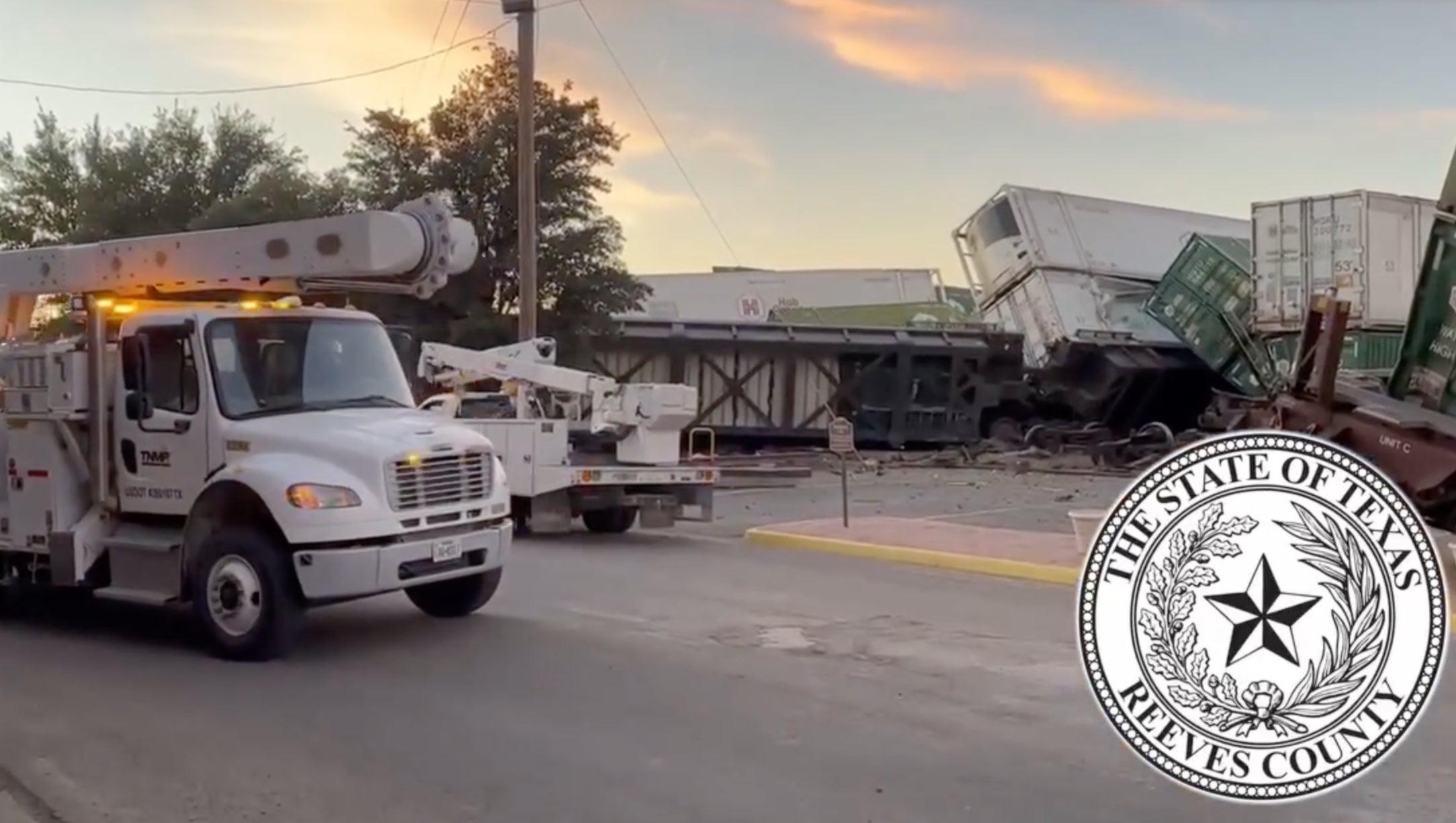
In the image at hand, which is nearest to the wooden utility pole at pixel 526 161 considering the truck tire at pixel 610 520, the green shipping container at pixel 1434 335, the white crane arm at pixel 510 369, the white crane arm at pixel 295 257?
the white crane arm at pixel 510 369

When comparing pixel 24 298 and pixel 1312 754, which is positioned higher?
pixel 24 298

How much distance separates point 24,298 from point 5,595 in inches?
92.1

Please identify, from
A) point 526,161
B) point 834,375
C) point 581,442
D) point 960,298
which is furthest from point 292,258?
point 960,298

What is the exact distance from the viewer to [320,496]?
8.73 m

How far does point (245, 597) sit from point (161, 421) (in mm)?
1488

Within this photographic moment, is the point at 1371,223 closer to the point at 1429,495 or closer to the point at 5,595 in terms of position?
the point at 1429,495

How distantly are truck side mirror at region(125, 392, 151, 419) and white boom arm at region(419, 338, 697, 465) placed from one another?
22.7ft

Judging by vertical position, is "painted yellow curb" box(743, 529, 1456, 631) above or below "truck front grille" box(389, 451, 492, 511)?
below

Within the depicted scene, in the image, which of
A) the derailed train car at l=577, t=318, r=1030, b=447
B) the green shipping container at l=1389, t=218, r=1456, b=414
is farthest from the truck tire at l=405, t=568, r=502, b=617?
the derailed train car at l=577, t=318, r=1030, b=447

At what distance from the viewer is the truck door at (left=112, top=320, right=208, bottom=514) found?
370 inches

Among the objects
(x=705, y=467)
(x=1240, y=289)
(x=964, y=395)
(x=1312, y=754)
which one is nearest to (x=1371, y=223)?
(x=1240, y=289)

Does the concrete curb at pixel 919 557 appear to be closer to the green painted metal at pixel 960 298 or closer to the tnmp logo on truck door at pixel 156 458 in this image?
the tnmp logo on truck door at pixel 156 458

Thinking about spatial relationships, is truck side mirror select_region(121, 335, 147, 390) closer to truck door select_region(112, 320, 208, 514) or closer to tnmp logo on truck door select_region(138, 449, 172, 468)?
truck door select_region(112, 320, 208, 514)

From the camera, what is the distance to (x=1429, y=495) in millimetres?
10133
